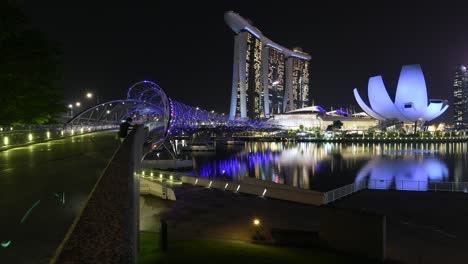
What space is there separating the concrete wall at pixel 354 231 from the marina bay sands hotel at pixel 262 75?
3123 inches

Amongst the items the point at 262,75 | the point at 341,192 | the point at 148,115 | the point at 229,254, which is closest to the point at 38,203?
the point at 229,254

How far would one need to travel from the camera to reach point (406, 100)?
72250 millimetres

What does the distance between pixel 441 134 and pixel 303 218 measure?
8042 cm

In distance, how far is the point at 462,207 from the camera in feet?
37.3

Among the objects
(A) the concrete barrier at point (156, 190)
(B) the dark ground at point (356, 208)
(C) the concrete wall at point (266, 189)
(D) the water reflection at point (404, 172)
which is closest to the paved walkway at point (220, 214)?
(B) the dark ground at point (356, 208)

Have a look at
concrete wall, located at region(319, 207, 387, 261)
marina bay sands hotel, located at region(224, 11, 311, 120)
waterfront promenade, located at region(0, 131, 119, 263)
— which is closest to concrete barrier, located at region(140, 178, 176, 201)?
concrete wall, located at region(319, 207, 387, 261)

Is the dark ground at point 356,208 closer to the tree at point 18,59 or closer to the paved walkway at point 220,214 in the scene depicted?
the paved walkway at point 220,214

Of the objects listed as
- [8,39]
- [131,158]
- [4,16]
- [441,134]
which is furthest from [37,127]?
[441,134]

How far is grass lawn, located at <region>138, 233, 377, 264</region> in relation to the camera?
6449 millimetres

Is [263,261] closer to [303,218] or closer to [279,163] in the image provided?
[303,218]

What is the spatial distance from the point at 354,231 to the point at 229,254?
2.48 metres

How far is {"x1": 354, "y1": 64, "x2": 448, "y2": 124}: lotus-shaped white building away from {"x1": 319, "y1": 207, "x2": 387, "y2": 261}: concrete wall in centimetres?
6879

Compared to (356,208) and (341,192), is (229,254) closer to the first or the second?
(356,208)

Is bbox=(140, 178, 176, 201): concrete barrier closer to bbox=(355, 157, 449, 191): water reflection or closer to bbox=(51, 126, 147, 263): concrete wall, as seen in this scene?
bbox=(51, 126, 147, 263): concrete wall
